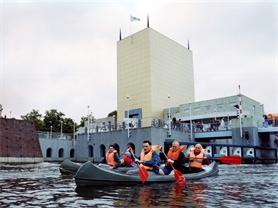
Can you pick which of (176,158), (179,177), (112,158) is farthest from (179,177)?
(112,158)

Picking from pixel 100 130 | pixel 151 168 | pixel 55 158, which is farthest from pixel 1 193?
pixel 55 158

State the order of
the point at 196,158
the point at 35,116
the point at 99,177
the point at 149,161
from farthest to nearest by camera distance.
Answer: the point at 35,116 → the point at 196,158 → the point at 149,161 → the point at 99,177

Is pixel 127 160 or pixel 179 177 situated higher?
pixel 127 160

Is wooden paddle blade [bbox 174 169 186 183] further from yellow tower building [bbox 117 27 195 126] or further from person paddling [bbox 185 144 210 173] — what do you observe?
yellow tower building [bbox 117 27 195 126]

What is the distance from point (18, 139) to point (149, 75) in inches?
830

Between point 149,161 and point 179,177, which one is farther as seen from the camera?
point 179,177

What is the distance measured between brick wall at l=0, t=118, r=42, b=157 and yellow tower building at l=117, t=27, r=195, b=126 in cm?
1374

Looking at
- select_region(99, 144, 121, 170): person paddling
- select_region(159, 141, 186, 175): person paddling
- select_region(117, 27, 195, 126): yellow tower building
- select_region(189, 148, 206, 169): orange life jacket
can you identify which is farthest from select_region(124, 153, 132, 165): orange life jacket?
select_region(117, 27, 195, 126): yellow tower building

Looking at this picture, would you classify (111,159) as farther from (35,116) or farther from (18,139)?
(35,116)

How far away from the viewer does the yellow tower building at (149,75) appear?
48287mm

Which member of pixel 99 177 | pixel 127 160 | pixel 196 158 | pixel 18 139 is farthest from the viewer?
pixel 18 139

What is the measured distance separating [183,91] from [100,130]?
71.6 ft

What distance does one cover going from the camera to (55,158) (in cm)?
4284

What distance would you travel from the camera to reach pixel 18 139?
3775cm
